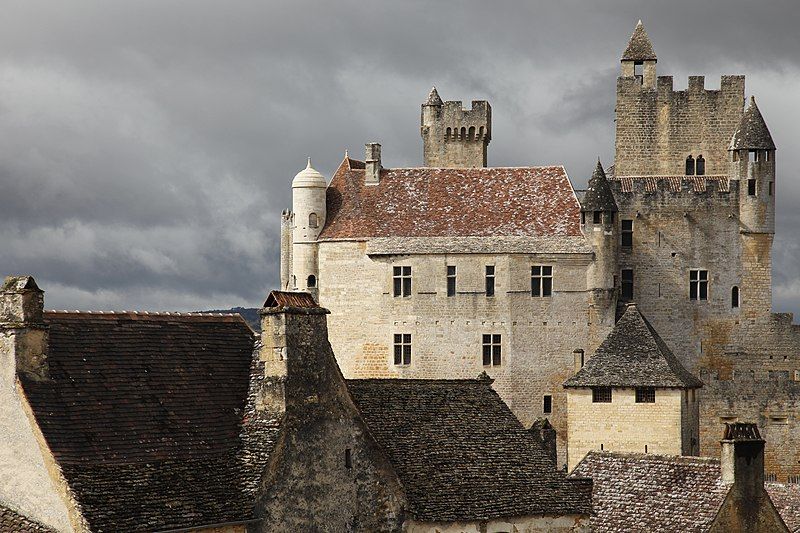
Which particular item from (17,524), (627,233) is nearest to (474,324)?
(627,233)

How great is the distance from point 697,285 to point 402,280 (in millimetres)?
12049

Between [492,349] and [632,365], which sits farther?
[492,349]

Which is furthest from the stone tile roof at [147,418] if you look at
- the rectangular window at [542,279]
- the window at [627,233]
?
the window at [627,233]

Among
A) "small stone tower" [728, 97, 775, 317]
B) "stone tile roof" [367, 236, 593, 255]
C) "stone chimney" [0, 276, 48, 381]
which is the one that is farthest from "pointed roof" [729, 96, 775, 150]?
"stone chimney" [0, 276, 48, 381]

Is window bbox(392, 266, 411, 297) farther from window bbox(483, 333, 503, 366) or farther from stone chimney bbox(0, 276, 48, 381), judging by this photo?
stone chimney bbox(0, 276, 48, 381)

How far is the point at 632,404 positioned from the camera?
5128 cm

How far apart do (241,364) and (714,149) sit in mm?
40679

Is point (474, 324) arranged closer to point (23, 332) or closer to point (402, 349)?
point (402, 349)

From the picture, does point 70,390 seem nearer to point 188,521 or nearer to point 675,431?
point 188,521

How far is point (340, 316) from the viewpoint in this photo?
6188 centimetres

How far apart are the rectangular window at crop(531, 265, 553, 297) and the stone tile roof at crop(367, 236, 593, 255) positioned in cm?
65

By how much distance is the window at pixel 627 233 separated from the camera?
6253 cm

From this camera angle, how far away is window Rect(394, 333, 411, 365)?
201 feet

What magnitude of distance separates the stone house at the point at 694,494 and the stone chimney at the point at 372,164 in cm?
2984
